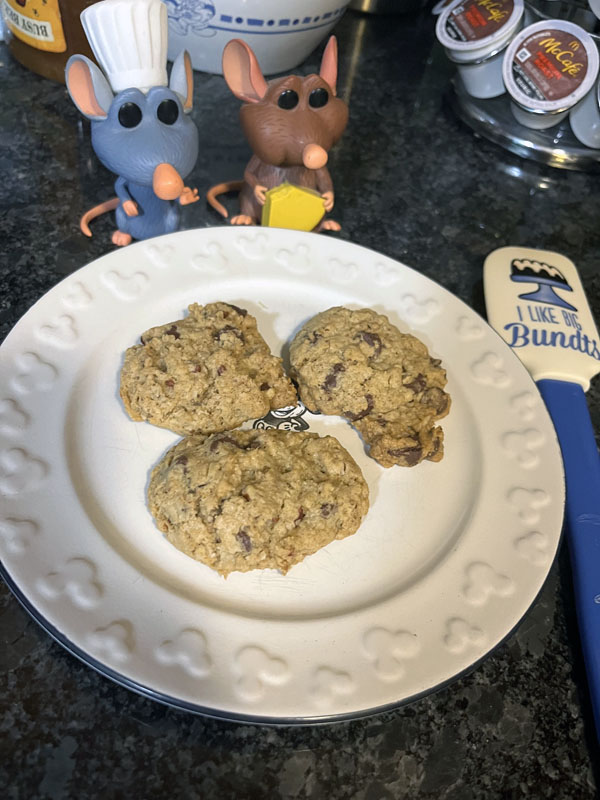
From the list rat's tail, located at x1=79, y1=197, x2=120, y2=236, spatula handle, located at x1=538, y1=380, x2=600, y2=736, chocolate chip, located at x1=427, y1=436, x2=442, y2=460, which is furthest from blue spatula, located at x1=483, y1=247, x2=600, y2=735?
rat's tail, located at x1=79, y1=197, x2=120, y2=236

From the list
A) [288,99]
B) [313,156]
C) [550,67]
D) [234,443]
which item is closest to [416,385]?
[234,443]

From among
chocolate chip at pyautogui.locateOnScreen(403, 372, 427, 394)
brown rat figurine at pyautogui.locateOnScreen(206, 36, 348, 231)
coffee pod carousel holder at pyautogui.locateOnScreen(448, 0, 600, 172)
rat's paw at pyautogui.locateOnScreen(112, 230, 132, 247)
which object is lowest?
chocolate chip at pyautogui.locateOnScreen(403, 372, 427, 394)

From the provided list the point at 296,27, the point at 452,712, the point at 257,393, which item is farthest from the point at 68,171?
the point at 452,712

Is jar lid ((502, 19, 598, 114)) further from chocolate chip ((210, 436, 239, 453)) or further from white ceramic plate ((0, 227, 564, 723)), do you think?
chocolate chip ((210, 436, 239, 453))

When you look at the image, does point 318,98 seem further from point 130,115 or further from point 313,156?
point 130,115

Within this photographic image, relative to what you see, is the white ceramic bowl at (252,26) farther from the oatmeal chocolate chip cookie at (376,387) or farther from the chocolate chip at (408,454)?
the chocolate chip at (408,454)

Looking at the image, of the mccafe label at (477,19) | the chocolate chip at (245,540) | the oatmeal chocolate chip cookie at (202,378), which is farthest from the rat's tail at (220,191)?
the chocolate chip at (245,540)
